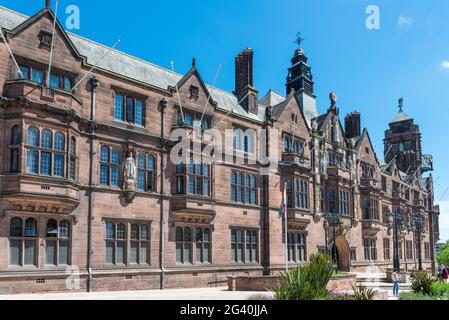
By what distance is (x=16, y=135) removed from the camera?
23125mm

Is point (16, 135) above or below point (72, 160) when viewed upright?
above

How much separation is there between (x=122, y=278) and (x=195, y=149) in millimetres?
9214

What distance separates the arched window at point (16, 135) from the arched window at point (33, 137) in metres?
0.47

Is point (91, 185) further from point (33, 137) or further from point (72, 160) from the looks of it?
point (33, 137)

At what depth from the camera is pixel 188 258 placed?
102ft

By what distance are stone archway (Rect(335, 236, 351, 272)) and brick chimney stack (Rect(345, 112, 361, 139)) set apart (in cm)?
1322

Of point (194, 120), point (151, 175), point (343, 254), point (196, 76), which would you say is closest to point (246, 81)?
point (196, 76)

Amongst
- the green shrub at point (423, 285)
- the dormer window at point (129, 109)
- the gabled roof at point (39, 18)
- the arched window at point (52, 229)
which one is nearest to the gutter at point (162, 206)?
the dormer window at point (129, 109)

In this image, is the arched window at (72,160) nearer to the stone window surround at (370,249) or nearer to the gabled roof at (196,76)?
the gabled roof at (196,76)

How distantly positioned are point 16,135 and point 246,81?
2068 centimetres

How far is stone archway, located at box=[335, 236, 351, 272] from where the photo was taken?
46.3 m

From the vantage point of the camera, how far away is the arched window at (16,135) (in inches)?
903

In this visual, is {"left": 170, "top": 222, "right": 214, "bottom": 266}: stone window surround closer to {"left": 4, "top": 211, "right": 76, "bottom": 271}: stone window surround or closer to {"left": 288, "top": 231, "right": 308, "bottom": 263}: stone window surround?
{"left": 4, "top": 211, "right": 76, "bottom": 271}: stone window surround
